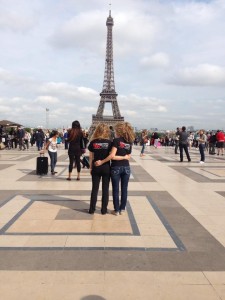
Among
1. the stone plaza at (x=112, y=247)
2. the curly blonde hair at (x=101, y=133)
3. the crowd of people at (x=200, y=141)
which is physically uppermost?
the curly blonde hair at (x=101, y=133)

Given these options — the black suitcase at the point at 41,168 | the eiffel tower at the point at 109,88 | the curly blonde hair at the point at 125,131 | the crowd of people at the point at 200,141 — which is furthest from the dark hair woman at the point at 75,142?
the eiffel tower at the point at 109,88

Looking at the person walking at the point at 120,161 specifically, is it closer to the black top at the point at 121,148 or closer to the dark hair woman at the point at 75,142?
the black top at the point at 121,148

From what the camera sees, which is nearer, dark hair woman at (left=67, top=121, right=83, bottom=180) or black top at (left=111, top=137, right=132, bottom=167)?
black top at (left=111, top=137, right=132, bottom=167)

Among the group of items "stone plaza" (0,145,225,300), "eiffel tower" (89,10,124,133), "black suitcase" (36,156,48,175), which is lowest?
"stone plaza" (0,145,225,300)

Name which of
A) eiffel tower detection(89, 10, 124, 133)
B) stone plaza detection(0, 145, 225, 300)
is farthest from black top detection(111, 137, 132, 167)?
eiffel tower detection(89, 10, 124, 133)

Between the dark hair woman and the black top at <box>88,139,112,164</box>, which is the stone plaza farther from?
the dark hair woman

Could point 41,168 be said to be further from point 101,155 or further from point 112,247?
point 112,247

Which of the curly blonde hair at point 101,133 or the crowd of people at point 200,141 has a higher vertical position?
the curly blonde hair at point 101,133

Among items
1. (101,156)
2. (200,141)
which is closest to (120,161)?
(101,156)

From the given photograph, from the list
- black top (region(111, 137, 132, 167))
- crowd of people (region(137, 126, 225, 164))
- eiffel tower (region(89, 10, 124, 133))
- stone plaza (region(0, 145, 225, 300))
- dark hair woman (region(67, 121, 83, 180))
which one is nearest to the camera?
stone plaza (region(0, 145, 225, 300))

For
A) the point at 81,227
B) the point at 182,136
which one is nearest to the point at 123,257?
the point at 81,227
